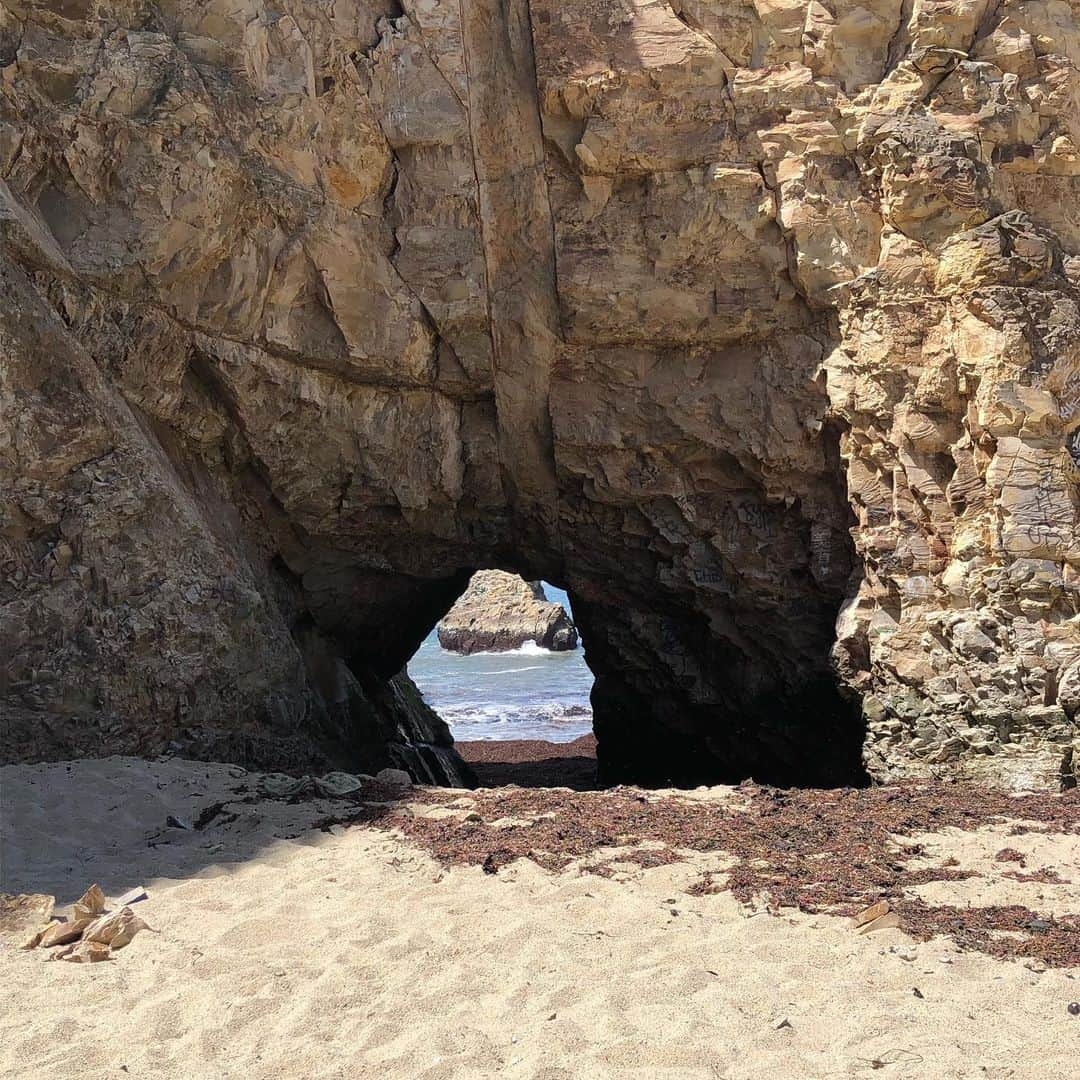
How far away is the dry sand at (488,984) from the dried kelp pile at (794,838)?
0.17m

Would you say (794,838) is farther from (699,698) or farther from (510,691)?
(510,691)

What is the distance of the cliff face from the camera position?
23.8 feet

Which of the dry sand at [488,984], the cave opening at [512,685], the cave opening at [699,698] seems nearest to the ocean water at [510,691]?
the cave opening at [512,685]

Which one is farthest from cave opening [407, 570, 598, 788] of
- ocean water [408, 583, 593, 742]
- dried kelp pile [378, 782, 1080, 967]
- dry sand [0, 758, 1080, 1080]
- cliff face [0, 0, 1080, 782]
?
dry sand [0, 758, 1080, 1080]

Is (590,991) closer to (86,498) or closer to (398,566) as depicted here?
(86,498)

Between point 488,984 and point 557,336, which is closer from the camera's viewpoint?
point 488,984

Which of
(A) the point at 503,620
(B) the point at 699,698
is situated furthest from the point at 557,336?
(A) the point at 503,620

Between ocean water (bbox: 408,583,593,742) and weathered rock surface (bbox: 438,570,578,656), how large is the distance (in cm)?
32

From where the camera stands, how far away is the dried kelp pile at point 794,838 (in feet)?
13.1

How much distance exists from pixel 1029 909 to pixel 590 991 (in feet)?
6.55

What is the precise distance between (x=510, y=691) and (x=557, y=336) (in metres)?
16.4

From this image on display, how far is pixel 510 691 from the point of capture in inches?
968

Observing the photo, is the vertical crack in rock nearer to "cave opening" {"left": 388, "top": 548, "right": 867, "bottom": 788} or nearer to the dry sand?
"cave opening" {"left": 388, "top": 548, "right": 867, "bottom": 788}

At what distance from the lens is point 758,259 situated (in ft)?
28.3
